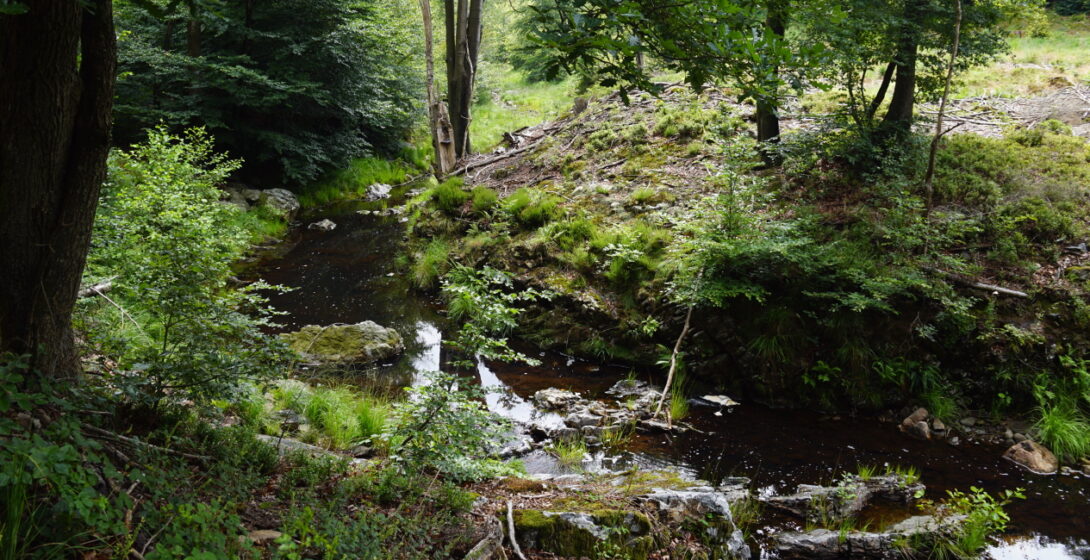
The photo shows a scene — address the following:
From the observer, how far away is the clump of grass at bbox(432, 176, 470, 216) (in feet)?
39.5

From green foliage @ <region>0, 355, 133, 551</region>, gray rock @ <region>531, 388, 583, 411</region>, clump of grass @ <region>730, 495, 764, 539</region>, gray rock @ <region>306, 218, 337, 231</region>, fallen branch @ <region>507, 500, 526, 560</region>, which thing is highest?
green foliage @ <region>0, 355, 133, 551</region>

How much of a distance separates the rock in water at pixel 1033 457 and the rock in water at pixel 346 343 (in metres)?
7.40

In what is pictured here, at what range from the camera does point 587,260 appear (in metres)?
9.08

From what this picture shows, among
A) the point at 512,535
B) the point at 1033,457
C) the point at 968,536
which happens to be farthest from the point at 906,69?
the point at 512,535

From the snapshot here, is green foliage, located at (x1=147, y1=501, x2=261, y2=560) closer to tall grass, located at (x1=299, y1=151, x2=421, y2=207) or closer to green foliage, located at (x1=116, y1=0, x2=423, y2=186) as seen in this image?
green foliage, located at (x1=116, y1=0, x2=423, y2=186)

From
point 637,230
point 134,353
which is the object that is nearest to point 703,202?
point 637,230

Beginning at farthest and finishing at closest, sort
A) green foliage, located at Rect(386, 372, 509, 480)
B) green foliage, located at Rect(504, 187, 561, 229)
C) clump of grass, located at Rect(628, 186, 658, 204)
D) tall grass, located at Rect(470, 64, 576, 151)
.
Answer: tall grass, located at Rect(470, 64, 576, 151)
green foliage, located at Rect(504, 187, 561, 229)
clump of grass, located at Rect(628, 186, 658, 204)
green foliage, located at Rect(386, 372, 509, 480)

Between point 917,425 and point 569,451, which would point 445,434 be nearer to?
point 569,451

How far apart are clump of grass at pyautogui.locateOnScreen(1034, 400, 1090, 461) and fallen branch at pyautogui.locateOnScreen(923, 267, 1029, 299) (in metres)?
1.24

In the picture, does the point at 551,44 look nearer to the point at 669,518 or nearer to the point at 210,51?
the point at 669,518

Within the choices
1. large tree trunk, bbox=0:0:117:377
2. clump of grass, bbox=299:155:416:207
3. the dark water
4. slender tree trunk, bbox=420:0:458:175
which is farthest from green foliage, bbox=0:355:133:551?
clump of grass, bbox=299:155:416:207

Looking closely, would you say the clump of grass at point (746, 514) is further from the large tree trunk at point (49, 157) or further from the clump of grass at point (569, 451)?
the large tree trunk at point (49, 157)

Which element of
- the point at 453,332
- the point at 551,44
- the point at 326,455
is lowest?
the point at 453,332

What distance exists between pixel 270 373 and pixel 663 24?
3262mm
